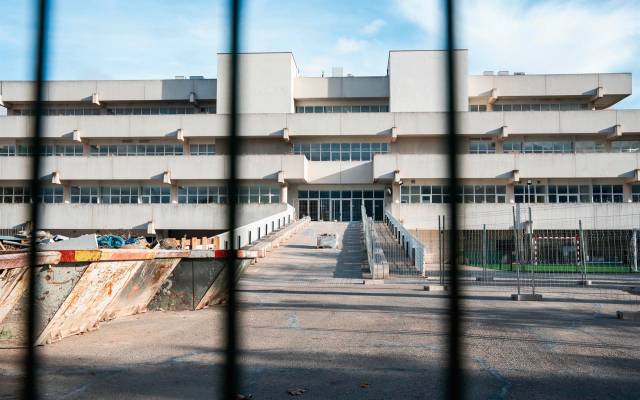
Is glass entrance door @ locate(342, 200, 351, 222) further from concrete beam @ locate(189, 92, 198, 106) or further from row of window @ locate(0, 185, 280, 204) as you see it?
concrete beam @ locate(189, 92, 198, 106)

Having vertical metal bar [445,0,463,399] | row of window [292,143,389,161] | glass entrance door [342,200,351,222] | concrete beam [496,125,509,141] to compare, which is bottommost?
vertical metal bar [445,0,463,399]

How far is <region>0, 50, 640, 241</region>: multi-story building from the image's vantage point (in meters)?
46.5

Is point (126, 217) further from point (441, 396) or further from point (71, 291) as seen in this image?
point (441, 396)

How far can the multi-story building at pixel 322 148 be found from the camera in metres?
46.5

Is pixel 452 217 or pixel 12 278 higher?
pixel 452 217

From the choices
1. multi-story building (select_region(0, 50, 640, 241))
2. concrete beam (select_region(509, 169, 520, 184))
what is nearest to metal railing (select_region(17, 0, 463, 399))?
multi-story building (select_region(0, 50, 640, 241))

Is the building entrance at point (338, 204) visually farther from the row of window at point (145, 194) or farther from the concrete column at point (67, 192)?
the concrete column at point (67, 192)

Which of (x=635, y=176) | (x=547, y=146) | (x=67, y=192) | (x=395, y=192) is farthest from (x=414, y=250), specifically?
(x=67, y=192)

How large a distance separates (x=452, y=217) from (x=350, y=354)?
551 centimetres

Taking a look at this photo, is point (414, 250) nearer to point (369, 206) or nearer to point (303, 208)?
point (369, 206)

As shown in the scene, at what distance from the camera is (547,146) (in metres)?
51.5

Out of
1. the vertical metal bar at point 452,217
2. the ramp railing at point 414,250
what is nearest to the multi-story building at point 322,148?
the ramp railing at point 414,250

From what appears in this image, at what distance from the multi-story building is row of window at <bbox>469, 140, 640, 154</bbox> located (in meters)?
0.10

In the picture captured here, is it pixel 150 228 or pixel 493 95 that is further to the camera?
pixel 493 95
